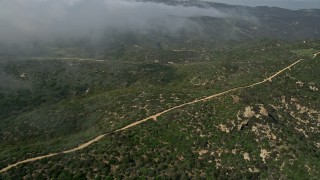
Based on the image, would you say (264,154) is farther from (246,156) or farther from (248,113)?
(248,113)

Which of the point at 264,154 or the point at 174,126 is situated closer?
the point at 264,154

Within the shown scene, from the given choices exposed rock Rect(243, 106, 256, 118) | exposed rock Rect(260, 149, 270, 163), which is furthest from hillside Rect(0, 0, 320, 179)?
exposed rock Rect(243, 106, 256, 118)

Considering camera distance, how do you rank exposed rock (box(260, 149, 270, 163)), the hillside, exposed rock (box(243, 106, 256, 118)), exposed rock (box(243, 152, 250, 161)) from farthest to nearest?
exposed rock (box(243, 106, 256, 118)) < exposed rock (box(260, 149, 270, 163)) < exposed rock (box(243, 152, 250, 161)) < the hillside

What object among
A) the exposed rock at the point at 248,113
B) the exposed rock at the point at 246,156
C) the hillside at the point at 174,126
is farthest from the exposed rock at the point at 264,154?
the exposed rock at the point at 248,113

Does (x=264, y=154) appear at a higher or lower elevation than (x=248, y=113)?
lower

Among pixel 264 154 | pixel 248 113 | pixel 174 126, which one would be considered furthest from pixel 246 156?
pixel 174 126

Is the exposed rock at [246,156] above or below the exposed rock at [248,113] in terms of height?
below

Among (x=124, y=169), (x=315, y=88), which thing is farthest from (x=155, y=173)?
(x=315, y=88)

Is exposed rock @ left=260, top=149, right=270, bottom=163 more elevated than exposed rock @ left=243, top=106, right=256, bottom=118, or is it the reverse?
exposed rock @ left=243, top=106, right=256, bottom=118

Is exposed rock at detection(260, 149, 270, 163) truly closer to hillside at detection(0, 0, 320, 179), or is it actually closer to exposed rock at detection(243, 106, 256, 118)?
hillside at detection(0, 0, 320, 179)

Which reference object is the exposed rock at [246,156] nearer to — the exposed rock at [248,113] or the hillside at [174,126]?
the hillside at [174,126]

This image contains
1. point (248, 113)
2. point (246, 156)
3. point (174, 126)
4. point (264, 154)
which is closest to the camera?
point (246, 156)
